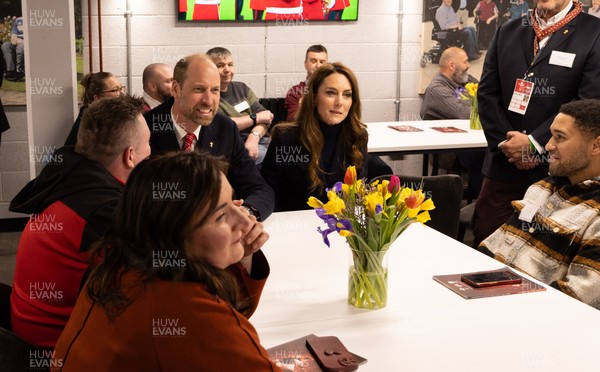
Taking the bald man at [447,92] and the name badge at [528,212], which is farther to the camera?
the bald man at [447,92]

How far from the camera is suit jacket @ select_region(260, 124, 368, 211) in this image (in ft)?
11.8

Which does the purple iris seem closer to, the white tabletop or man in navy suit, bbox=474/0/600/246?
man in navy suit, bbox=474/0/600/246

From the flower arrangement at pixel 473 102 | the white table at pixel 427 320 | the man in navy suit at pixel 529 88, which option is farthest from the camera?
the flower arrangement at pixel 473 102

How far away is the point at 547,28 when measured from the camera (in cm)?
391

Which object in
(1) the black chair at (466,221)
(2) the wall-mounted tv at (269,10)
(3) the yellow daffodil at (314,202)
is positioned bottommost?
(1) the black chair at (466,221)

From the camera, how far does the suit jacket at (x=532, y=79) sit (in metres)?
3.86

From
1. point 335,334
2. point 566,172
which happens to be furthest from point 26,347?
point 566,172

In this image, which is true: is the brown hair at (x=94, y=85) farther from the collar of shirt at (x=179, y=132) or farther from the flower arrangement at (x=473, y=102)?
the flower arrangement at (x=473, y=102)

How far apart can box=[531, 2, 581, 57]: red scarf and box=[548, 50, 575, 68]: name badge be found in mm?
105

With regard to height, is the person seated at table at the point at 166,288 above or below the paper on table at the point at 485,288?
above

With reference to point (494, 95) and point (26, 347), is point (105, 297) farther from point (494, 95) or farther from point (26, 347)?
point (494, 95)

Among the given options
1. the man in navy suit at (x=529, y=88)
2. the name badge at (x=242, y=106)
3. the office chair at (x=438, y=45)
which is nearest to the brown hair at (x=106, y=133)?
the man in navy suit at (x=529, y=88)

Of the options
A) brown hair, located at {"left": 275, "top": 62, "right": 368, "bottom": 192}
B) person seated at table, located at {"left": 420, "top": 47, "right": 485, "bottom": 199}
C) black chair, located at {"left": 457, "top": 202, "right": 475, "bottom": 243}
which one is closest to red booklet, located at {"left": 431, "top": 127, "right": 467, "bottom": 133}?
person seated at table, located at {"left": 420, "top": 47, "right": 485, "bottom": 199}

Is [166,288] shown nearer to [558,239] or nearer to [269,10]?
[558,239]
